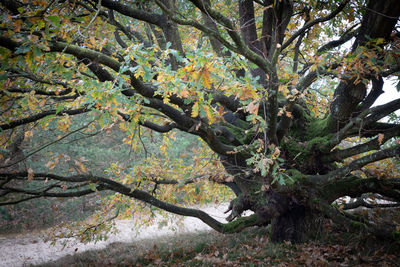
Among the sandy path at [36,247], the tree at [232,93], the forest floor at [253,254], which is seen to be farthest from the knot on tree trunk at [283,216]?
the sandy path at [36,247]

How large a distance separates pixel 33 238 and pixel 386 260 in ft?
46.6

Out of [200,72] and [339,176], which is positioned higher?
[200,72]

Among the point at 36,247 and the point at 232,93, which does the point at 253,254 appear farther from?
the point at 36,247

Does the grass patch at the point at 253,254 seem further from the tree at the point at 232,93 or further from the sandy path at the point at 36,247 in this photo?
the sandy path at the point at 36,247

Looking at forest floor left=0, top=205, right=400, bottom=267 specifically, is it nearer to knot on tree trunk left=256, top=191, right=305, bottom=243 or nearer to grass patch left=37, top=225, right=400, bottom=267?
grass patch left=37, top=225, right=400, bottom=267

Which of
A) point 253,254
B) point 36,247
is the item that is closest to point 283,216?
point 253,254

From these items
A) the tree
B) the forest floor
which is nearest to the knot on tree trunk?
the tree

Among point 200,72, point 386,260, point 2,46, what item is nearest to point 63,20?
point 2,46

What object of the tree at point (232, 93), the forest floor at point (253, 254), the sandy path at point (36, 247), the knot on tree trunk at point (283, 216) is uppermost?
the tree at point (232, 93)

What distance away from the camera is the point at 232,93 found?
392cm

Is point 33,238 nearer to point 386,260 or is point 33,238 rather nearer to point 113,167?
point 113,167

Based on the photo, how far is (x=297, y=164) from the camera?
20.8ft

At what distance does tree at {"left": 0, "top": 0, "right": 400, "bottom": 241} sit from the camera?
329 cm

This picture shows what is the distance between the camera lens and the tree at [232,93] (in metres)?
3.29
